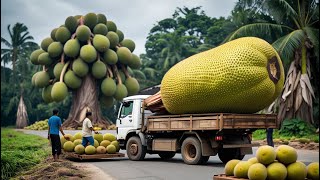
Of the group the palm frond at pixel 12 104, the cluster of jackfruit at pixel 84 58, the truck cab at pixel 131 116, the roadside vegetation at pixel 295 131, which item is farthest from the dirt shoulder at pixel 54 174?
the palm frond at pixel 12 104

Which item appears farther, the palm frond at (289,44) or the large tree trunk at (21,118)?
the large tree trunk at (21,118)

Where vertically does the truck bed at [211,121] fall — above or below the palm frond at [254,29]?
below

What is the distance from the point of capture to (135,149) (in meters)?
13.8

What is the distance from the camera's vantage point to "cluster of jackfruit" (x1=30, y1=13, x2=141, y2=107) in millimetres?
34031

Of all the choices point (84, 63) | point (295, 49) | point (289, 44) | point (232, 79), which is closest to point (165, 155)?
point (232, 79)

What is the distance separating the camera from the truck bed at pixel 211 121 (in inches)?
432

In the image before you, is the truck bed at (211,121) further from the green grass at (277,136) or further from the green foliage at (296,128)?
the green foliage at (296,128)

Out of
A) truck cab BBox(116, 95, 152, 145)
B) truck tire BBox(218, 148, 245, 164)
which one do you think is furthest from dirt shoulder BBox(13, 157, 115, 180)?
truck tire BBox(218, 148, 245, 164)

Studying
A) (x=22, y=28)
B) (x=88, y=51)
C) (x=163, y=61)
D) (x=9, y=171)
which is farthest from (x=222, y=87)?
(x=22, y=28)

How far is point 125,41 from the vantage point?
38812mm

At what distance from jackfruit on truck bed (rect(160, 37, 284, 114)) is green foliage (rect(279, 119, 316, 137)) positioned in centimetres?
962

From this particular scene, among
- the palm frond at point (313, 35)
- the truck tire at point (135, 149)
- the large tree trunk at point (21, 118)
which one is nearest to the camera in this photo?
the truck tire at point (135, 149)

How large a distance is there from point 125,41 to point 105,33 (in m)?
3.16

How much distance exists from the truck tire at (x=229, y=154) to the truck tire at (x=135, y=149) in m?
2.64
